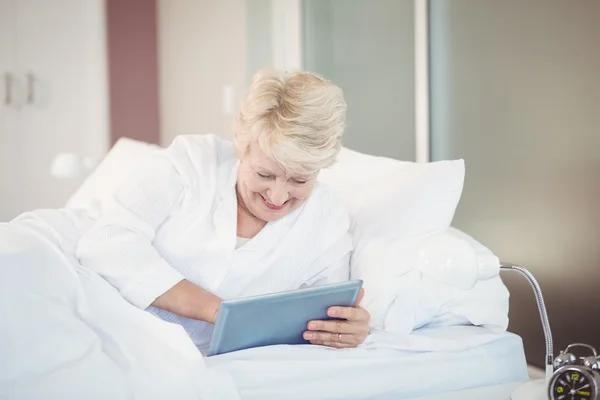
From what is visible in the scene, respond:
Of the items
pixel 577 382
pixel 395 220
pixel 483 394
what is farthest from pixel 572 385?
pixel 395 220

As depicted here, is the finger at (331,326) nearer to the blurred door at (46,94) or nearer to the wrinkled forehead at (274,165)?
the wrinkled forehead at (274,165)

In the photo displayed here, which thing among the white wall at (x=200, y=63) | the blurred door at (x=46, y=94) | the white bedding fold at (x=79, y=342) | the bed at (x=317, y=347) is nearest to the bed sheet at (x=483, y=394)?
the bed at (x=317, y=347)

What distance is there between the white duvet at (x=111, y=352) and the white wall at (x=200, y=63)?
2431 millimetres

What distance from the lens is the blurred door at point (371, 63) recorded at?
257cm

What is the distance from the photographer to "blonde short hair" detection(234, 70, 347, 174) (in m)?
1.55

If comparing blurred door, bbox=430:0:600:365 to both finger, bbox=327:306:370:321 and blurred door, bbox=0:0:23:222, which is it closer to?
finger, bbox=327:306:370:321

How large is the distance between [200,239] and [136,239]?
15cm

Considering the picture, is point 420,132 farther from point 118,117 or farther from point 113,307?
point 118,117

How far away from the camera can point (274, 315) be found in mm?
1411

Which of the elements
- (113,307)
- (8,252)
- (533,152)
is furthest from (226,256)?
(533,152)

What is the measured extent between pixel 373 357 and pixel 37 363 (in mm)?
622

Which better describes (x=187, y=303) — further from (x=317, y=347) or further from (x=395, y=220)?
(x=395, y=220)

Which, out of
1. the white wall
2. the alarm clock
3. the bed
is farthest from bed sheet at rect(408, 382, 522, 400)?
the white wall

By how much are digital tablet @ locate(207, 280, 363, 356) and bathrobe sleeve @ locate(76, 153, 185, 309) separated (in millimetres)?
200
